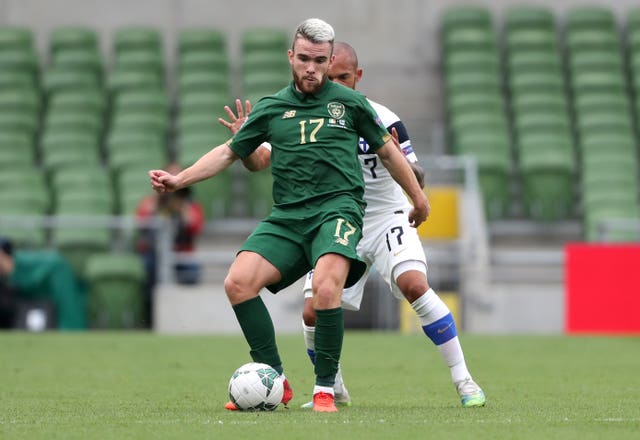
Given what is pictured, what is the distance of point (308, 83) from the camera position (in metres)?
7.11

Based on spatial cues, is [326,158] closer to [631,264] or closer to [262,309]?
[262,309]

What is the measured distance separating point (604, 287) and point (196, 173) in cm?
984

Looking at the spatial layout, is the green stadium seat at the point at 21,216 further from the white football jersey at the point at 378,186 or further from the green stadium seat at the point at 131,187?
the white football jersey at the point at 378,186

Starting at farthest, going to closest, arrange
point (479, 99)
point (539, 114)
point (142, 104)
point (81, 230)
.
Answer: point (142, 104) → point (479, 99) → point (539, 114) → point (81, 230)

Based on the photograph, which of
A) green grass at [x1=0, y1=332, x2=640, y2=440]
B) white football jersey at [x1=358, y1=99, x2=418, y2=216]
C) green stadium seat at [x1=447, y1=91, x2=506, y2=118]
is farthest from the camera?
green stadium seat at [x1=447, y1=91, x2=506, y2=118]

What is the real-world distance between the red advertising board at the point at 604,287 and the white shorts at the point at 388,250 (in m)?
8.60

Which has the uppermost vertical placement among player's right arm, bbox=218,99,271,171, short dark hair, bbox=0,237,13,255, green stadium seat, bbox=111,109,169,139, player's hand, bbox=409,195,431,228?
green stadium seat, bbox=111,109,169,139

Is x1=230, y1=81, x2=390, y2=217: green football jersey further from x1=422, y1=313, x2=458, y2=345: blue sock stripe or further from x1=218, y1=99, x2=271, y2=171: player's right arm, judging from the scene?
x1=422, y1=313, x2=458, y2=345: blue sock stripe

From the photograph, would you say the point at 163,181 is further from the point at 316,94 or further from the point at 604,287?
the point at 604,287

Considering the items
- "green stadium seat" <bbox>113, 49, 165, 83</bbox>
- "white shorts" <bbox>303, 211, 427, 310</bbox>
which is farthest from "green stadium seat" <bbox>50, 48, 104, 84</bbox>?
"white shorts" <bbox>303, 211, 427, 310</bbox>

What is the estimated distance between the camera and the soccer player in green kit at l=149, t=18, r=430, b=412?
7.06 m

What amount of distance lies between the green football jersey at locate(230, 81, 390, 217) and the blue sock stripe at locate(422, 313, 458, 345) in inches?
37.7

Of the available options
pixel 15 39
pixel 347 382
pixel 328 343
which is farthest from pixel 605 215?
pixel 328 343

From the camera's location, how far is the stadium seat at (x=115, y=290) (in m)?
17.7
